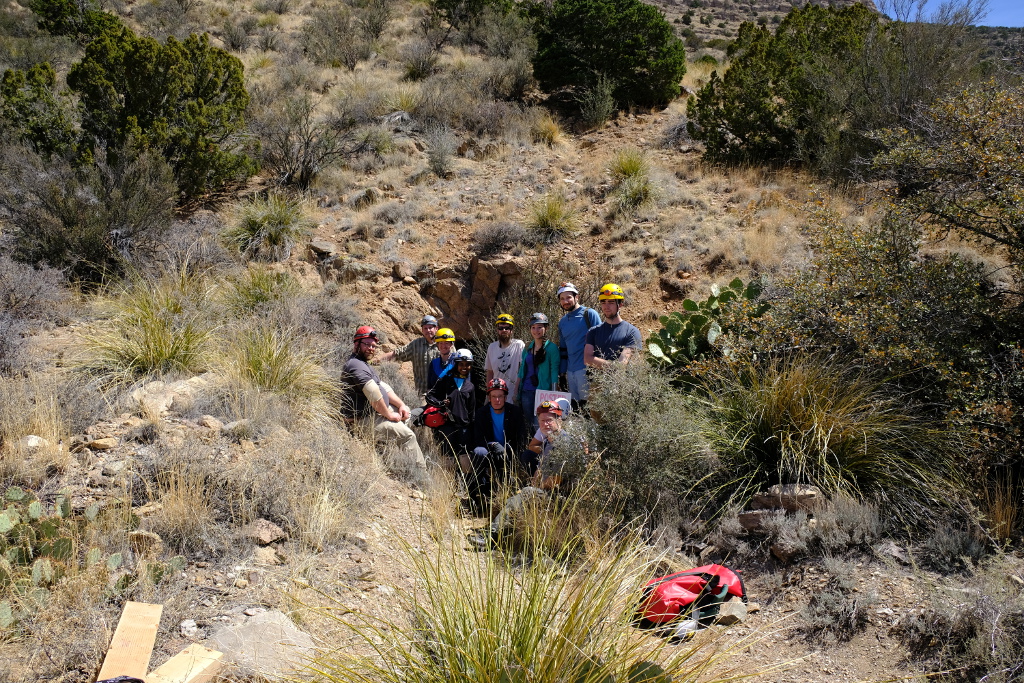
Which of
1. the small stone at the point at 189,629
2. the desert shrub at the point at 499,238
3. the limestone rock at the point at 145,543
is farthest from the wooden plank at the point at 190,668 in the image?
the desert shrub at the point at 499,238

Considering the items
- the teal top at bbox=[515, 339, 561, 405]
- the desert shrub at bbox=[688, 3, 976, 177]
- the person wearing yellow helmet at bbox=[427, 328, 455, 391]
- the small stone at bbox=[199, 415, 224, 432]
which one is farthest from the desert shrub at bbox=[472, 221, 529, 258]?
the small stone at bbox=[199, 415, 224, 432]

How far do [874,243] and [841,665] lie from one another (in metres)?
3.86

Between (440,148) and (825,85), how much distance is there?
24.0 ft

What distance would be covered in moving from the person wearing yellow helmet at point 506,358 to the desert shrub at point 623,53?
34.3 ft

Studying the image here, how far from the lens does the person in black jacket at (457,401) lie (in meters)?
6.96

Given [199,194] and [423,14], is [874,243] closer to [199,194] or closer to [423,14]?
[199,194]

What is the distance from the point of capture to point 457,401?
23.1ft

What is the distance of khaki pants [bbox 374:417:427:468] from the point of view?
654 centimetres

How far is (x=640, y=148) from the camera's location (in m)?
14.2

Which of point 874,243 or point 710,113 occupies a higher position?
point 710,113

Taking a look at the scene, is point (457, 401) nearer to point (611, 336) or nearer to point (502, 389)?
point (502, 389)

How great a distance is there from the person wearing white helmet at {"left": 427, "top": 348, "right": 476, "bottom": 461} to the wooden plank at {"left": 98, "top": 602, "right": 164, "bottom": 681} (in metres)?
3.63

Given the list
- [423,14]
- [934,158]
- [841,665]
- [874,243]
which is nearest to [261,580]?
[841,665]

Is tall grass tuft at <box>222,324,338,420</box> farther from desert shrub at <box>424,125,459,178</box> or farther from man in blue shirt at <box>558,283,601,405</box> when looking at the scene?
desert shrub at <box>424,125,459,178</box>
